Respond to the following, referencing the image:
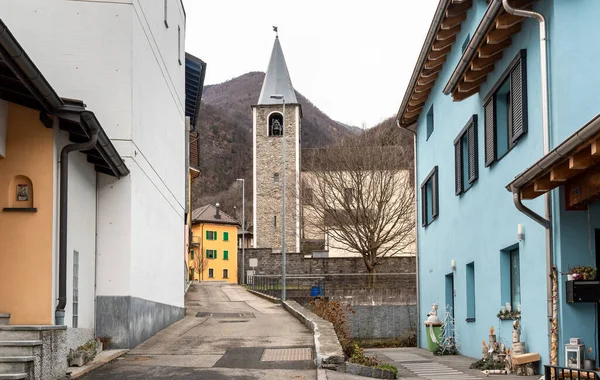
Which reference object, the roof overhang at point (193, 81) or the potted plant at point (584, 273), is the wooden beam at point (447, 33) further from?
the roof overhang at point (193, 81)

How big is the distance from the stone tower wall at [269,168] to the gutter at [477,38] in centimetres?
5726

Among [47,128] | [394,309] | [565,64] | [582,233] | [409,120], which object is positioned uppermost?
[409,120]

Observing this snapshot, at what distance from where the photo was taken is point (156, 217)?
59.1 ft

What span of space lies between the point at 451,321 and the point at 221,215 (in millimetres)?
70923

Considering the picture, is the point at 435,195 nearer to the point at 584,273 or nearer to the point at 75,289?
the point at 584,273

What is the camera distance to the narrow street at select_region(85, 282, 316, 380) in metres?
11.4

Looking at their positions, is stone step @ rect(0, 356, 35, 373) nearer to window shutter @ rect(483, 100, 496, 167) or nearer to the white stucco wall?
the white stucco wall

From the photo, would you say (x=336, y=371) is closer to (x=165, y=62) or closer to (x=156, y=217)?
(x=156, y=217)

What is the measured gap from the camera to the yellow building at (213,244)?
86.7 m

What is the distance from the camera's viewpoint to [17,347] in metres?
9.40

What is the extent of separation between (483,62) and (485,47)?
0.61 meters

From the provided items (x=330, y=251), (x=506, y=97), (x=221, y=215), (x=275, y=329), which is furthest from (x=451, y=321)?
(x=221, y=215)

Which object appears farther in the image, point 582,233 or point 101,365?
point 101,365

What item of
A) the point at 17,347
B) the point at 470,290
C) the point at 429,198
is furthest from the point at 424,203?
the point at 17,347
